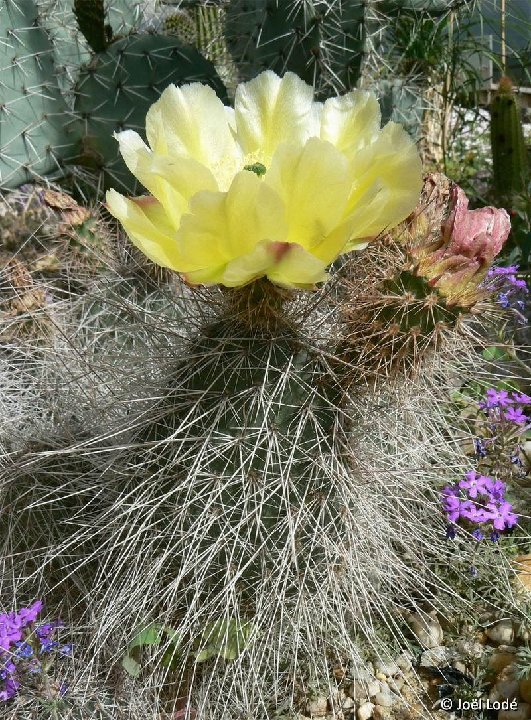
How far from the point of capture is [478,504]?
1.16m

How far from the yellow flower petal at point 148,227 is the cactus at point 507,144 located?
1904 mm

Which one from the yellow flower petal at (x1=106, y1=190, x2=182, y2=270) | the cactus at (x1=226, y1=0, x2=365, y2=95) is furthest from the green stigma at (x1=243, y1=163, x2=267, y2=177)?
the cactus at (x1=226, y1=0, x2=365, y2=95)

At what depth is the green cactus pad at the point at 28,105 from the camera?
6.41 ft

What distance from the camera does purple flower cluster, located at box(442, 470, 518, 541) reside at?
1146 mm

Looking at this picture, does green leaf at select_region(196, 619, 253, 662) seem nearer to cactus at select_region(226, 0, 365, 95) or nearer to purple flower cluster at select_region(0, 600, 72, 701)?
purple flower cluster at select_region(0, 600, 72, 701)

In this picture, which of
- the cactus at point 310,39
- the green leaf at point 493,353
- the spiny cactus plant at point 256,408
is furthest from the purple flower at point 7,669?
the cactus at point 310,39

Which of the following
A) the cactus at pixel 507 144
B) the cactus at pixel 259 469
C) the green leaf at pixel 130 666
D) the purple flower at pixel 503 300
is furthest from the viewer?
the cactus at pixel 507 144

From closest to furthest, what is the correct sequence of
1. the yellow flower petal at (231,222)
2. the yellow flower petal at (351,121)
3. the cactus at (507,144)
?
the yellow flower petal at (231,222)
the yellow flower petal at (351,121)
the cactus at (507,144)

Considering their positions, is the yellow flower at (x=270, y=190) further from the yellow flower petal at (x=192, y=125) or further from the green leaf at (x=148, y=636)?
the green leaf at (x=148, y=636)

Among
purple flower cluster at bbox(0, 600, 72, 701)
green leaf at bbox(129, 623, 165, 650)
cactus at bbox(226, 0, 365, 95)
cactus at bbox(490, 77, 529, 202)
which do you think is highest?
cactus at bbox(226, 0, 365, 95)

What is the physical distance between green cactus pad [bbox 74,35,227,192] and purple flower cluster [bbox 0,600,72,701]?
4.17 feet

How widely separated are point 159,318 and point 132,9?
178 centimetres

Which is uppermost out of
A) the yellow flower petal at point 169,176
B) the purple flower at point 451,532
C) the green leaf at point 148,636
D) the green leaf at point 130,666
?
the yellow flower petal at point 169,176

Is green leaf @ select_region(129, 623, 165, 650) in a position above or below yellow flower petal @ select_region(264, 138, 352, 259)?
below
